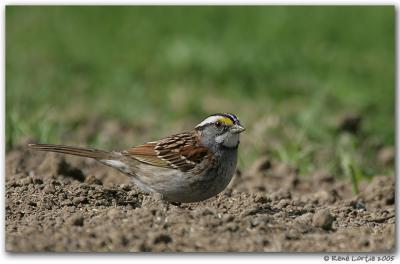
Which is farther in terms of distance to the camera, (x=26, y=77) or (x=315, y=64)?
(x=315, y=64)

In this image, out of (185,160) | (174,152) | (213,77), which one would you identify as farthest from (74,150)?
(213,77)

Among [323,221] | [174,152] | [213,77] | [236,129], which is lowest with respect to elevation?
[323,221]

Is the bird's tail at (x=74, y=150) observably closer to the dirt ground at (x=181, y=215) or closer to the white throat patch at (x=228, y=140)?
the dirt ground at (x=181, y=215)

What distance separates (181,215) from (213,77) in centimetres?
717

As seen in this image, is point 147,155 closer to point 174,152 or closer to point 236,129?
point 174,152

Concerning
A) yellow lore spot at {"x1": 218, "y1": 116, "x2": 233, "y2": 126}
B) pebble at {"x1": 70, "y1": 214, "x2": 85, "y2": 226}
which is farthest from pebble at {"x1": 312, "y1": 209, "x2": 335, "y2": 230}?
pebble at {"x1": 70, "y1": 214, "x2": 85, "y2": 226}

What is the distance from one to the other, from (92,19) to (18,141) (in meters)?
6.02

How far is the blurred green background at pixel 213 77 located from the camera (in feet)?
33.4

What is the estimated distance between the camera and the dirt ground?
5.59 meters

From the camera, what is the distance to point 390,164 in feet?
33.0

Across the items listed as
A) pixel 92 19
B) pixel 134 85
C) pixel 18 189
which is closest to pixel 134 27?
pixel 92 19

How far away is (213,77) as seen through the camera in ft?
43.0

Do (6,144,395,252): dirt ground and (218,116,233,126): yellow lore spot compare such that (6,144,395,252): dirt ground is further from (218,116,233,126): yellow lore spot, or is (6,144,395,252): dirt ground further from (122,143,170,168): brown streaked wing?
(218,116,233,126): yellow lore spot

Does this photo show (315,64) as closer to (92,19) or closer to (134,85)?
(134,85)
